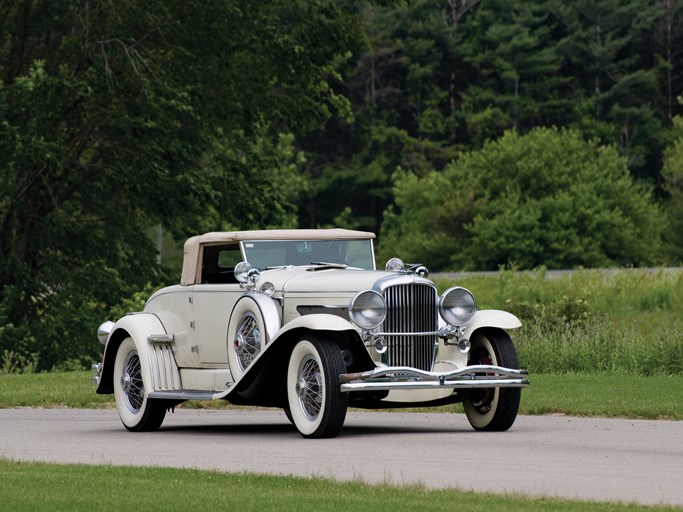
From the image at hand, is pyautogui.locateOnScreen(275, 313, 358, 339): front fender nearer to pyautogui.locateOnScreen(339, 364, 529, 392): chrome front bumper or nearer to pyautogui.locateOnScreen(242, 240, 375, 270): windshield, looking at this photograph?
pyautogui.locateOnScreen(339, 364, 529, 392): chrome front bumper

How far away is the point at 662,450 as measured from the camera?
489 inches

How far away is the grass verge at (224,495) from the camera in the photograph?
8.95 m

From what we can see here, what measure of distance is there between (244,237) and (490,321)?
2.70 m

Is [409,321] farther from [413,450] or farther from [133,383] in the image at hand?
[133,383]

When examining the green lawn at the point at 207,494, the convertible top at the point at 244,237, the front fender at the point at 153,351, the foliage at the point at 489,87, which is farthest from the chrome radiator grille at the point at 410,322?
the foliage at the point at 489,87

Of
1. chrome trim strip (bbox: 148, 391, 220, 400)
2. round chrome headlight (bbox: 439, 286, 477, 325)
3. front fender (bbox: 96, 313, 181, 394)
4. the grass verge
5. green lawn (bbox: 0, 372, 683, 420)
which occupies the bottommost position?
the grass verge

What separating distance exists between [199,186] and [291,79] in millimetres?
3934

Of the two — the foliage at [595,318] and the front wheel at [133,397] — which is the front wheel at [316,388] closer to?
the front wheel at [133,397]

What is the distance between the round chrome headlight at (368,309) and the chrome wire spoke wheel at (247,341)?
41.4 inches

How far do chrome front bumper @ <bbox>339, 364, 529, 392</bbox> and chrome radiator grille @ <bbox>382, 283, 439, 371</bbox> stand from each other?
0.55 m

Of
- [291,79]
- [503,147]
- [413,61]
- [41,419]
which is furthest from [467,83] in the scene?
[41,419]

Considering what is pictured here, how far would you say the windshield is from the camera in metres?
15.6

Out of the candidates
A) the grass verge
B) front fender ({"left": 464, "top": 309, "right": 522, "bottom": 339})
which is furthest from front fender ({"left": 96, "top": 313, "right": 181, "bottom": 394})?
the grass verge

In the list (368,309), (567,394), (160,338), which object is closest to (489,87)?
(567,394)
